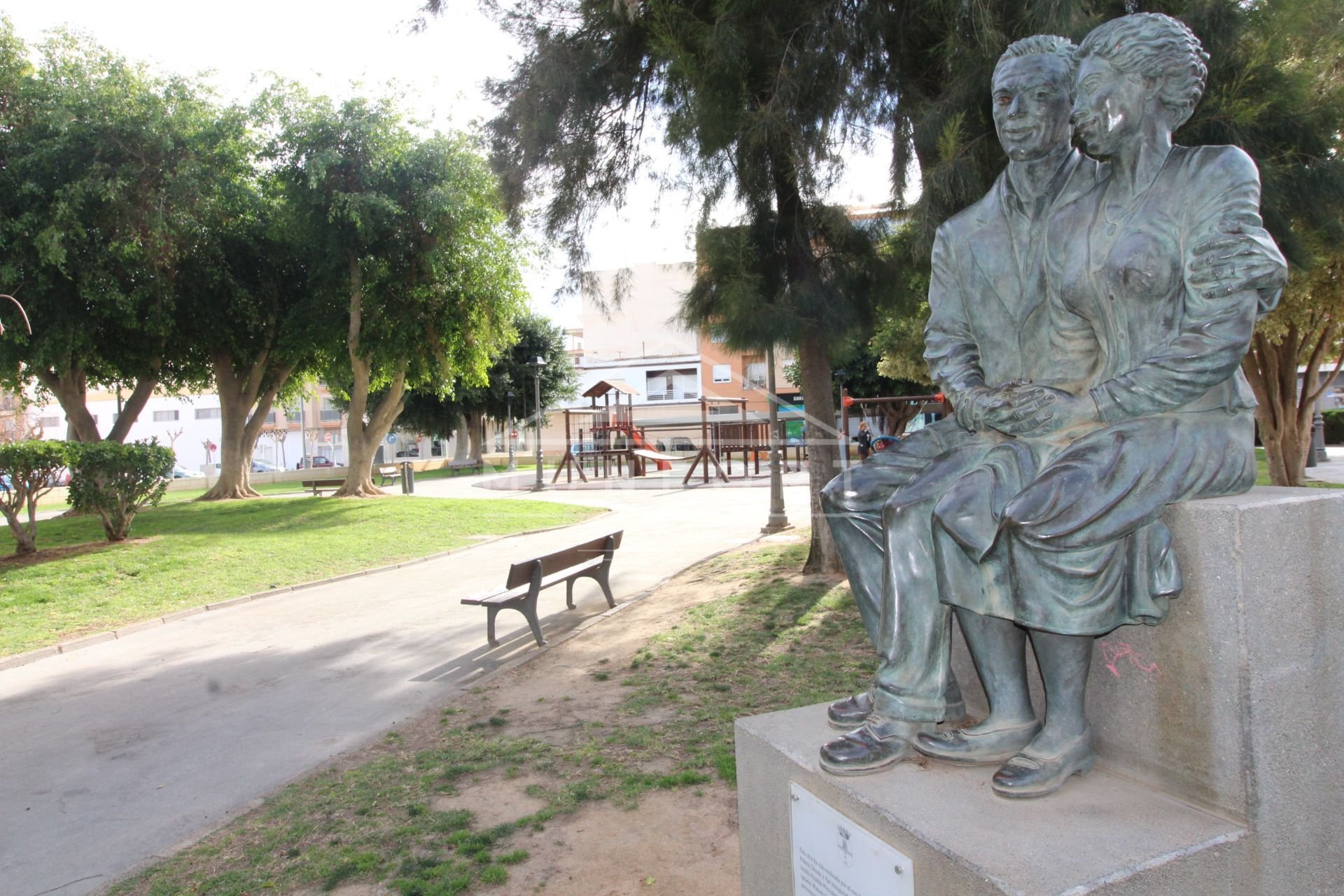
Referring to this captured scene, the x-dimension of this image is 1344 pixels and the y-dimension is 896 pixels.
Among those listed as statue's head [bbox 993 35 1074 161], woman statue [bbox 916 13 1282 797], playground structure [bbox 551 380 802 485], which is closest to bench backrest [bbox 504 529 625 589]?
woman statue [bbox 916 13 1282 797]

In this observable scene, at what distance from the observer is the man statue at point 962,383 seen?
91.0 inches

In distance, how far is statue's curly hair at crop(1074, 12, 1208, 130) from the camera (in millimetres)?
2199

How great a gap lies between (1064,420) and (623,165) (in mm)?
7321

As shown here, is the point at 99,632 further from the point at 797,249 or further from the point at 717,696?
the point at 797,249

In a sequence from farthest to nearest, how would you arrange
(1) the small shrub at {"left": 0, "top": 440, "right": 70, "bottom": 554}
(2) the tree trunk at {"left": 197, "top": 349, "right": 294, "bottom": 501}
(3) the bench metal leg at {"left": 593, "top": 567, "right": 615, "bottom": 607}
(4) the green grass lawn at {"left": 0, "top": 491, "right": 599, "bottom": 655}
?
(2) the tree trunk at {"left": 197, "top": 349, "right": 294, "bottom": 501} → (1) the small shrub at {"left": 0, "top": 440, "right": 70, "bottom": 554} → (4) the green grass lawn at {"left": 0, "top": 491, "right": 599, "bottom": 655} → (3) the bench metal leg at {"left": 593, "top": 567, "right": 615, "bottom": 607}

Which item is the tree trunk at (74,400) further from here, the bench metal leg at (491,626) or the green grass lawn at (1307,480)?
the green grass lawn at (1307,480)

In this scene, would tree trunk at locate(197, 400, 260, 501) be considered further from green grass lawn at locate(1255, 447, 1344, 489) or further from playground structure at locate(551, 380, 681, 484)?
green grass lawn at locate(1255, 447, 1344, 489)

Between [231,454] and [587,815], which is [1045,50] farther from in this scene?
[231,454]

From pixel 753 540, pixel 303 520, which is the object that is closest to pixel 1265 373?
pixel 753 540

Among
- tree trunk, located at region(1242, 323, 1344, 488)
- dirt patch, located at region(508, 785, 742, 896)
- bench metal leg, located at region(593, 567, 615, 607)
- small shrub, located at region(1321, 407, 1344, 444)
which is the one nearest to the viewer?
dirt patch, located at region(508, 785, 742, 896)

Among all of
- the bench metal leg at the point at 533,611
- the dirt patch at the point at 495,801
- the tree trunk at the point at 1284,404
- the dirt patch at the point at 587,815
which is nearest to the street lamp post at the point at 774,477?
the bench metal leg at the point at 533,611

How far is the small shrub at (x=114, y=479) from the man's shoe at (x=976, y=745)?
1423 centimetres

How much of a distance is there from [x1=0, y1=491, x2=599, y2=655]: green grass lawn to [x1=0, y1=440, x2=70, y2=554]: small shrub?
0.57 m

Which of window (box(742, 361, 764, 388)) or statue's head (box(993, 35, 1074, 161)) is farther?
window (box(742, 361, 764, 388))
